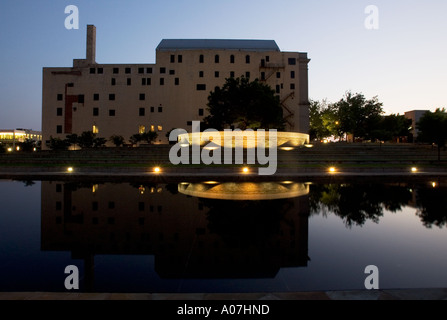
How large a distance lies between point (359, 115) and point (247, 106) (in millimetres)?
35882

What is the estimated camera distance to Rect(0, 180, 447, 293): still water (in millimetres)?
4168

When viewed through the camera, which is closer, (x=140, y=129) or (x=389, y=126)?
(x=140, y=129)

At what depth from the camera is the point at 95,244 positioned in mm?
5754

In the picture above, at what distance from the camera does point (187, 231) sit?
6.61m

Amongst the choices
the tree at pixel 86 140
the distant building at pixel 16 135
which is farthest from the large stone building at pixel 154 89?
the distant building at pixel 16 135

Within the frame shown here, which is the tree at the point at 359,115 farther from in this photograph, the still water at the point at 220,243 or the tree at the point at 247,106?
the still water at the point at 220,243

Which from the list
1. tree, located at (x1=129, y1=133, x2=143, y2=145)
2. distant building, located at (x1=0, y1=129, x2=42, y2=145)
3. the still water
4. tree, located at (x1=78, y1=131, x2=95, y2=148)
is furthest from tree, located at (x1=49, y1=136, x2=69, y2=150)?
distant building, located at (x1=0, y1=129, x2=42, y2=145)

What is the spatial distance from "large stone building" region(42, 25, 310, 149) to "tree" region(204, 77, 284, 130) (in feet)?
38.7

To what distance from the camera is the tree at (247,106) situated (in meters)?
35.6

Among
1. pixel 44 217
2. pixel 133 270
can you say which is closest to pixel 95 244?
pixel 133 270

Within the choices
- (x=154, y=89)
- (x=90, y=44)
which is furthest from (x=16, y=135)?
(x=154, y=89)

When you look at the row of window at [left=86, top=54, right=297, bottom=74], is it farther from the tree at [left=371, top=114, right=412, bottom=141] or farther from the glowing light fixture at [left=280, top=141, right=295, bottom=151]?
the tree at [left=371, top=114, right=412, bottom=141]

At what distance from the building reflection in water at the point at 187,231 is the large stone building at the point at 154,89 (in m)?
40.3

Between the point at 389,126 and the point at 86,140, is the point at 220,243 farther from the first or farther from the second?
the point at 389,126
